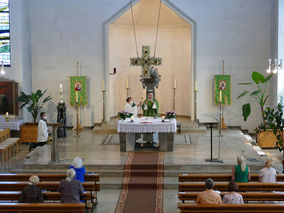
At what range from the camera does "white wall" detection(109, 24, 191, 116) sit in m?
19.9

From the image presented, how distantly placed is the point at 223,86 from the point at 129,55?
4.78 meters

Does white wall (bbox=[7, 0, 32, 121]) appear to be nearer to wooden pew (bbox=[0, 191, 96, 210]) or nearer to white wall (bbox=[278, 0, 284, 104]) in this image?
wooden pew (bbox=[0, 191, 96, 210])

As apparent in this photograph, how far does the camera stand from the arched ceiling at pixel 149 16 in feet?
62.3

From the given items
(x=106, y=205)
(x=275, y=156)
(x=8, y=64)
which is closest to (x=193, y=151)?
(x=275, y=156)

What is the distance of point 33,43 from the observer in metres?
18.6

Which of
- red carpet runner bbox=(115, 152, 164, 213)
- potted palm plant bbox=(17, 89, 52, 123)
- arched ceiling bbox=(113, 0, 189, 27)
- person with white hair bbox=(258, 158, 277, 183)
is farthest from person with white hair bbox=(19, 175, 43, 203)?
arched ceiling bbox=(113, 0, 189, 27)

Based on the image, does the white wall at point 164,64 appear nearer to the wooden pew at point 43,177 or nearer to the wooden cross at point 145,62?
the wooden cross at point 145,62

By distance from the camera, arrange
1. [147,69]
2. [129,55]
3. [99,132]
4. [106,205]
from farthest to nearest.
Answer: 1. [129,55]
2. [99,132]
3. [147,69]
4. [106,205]

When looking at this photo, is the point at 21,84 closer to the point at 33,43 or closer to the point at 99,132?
the point at 33,43

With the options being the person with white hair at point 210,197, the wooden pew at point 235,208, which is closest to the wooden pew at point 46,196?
the wooden pew at point 235,208

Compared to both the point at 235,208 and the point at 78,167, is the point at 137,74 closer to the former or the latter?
the point at 78,167

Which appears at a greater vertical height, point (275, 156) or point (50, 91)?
point (50, 91)

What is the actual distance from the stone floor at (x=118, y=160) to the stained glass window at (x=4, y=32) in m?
4.24

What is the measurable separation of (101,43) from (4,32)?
3.94m
